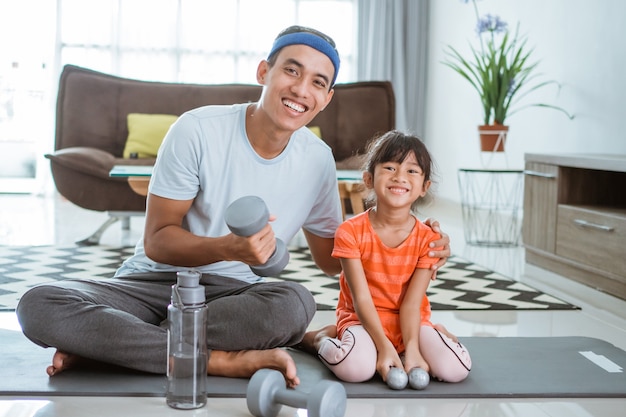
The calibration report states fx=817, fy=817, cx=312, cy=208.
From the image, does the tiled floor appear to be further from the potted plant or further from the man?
the potted plant

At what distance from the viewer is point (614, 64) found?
12.6ft

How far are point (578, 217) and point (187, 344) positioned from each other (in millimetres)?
2123

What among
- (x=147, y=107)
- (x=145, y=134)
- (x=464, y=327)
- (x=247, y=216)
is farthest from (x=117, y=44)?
(x=247, y=216)

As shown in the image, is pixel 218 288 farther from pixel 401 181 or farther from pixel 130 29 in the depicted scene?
pixel 130 29

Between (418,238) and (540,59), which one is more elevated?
(540,59)

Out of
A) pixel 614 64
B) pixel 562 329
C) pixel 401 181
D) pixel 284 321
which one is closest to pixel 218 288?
pixel 284 321

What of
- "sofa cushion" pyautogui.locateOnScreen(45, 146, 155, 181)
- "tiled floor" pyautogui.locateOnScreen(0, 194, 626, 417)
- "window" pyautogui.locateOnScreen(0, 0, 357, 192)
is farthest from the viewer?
"window" pyautogui.locateOnScreen(0, 0, 357, 192)

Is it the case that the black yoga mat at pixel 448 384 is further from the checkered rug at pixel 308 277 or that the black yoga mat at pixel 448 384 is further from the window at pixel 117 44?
the window at pixel 117 44

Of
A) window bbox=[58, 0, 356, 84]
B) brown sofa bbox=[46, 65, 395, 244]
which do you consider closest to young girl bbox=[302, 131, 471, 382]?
brown sofa bbox=[46, 65, 395, 244]

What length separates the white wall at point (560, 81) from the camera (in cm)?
387

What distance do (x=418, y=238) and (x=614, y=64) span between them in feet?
7.82

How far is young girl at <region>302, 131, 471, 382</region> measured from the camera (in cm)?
180

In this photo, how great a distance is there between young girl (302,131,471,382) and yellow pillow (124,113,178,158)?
114 inches

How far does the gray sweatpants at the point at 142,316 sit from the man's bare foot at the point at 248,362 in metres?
0.02
